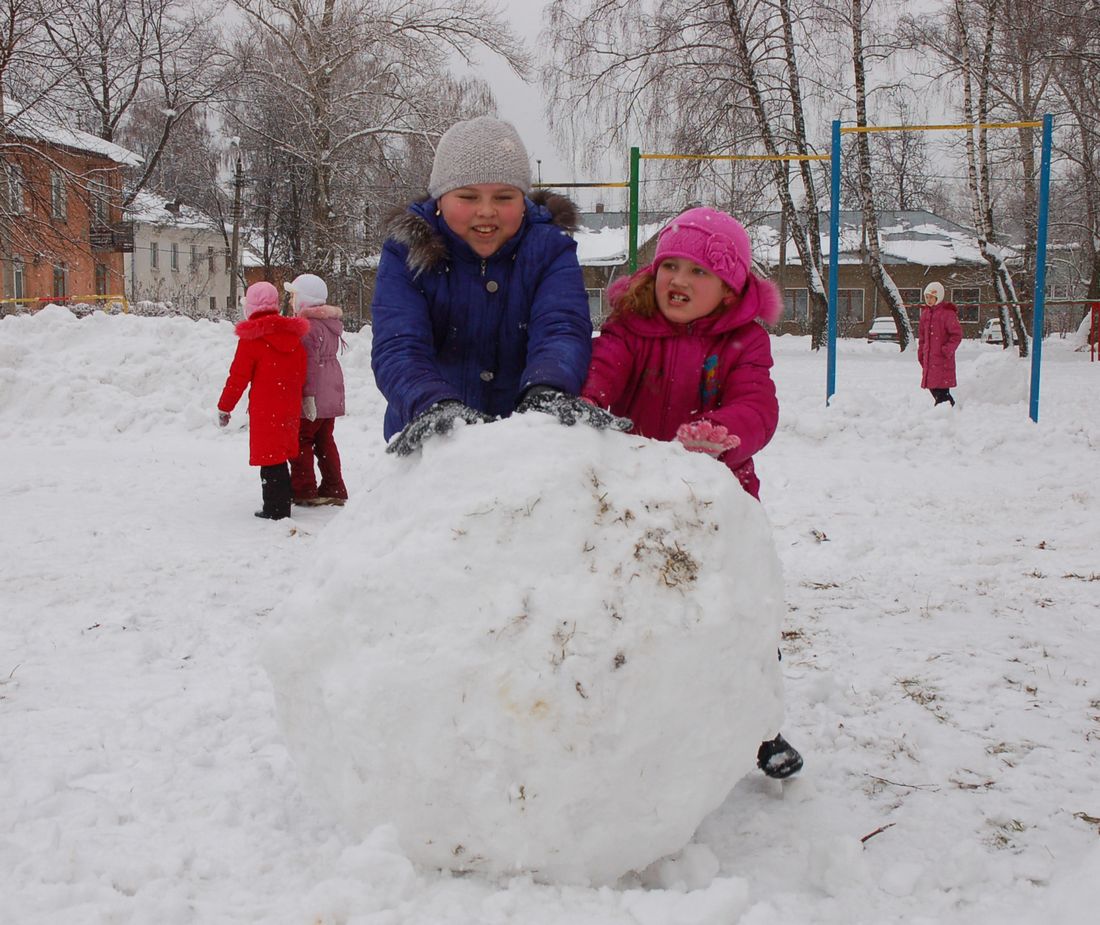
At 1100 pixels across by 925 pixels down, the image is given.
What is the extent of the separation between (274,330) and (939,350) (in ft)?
23.6

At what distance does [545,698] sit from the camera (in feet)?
6.09

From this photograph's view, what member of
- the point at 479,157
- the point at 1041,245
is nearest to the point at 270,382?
the point at 479,157

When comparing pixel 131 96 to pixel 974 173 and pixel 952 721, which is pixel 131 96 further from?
pixel 952 721

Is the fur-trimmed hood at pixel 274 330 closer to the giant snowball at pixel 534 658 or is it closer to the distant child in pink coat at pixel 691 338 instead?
the distant child in pink coat at pixel 691 338

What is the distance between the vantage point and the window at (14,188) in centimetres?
1262

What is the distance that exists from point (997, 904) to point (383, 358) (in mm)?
1869

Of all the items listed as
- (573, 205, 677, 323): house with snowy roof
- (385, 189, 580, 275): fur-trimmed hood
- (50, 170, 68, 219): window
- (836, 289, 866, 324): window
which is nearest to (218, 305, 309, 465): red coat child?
(385, 189, 580, 275): fur-trimmed hood

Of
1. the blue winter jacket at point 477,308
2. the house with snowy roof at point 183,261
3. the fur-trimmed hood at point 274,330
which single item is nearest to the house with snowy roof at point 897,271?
the house with snowy roof at point 183,261

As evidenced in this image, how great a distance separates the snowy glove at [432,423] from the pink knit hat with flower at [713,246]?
818mm

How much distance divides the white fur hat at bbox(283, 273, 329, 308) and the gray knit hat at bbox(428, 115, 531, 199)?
4.31 meters

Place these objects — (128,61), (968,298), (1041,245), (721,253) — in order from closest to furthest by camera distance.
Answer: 1. (721,253)
2. (1041,245)
3. (128,61)
4. (968,298)

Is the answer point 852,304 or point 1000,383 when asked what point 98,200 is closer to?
point 1000,383

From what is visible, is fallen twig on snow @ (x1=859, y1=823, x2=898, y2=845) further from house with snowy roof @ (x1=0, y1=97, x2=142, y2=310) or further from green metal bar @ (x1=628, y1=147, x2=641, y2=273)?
house with snowy roof @ (x1=0, y1=97, x2=142, y2=310)

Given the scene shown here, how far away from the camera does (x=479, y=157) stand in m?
2.62
